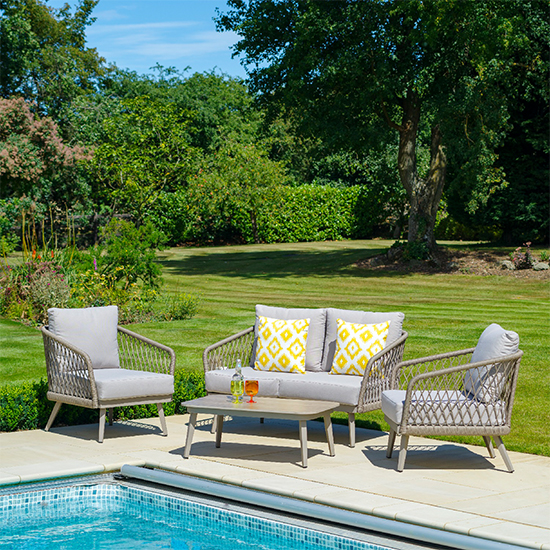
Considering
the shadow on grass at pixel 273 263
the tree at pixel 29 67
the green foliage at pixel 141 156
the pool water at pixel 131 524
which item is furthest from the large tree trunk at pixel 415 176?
the pool water at pixel 131 524

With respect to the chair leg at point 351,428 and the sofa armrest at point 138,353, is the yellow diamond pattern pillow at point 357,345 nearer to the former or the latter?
the chair leg at point 351,428

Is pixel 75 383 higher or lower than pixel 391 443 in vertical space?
higher

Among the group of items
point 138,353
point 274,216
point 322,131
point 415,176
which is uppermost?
point 322,131

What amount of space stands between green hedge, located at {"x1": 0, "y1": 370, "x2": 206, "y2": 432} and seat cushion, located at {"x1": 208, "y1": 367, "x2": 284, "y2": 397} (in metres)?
0.74

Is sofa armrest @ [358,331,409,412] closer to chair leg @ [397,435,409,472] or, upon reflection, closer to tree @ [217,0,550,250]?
chair leg @ [397,435,409,472]

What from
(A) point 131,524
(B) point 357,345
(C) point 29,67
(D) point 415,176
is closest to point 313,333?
(B) point 357,345

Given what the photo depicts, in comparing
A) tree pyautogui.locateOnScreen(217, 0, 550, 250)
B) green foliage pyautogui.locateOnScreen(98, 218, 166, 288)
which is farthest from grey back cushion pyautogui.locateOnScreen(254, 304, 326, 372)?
tree pyautogui.locateOnScreen(217, 0, 550, 250)

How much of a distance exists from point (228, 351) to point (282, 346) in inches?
22.7

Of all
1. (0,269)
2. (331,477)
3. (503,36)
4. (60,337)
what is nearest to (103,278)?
(0,269)

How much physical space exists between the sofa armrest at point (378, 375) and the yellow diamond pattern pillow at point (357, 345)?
0.21m

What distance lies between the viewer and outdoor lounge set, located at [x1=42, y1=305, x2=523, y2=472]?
17.6 ft

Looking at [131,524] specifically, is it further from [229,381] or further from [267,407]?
[229,381]

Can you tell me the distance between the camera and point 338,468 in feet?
18.0

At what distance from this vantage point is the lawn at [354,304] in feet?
28.0
